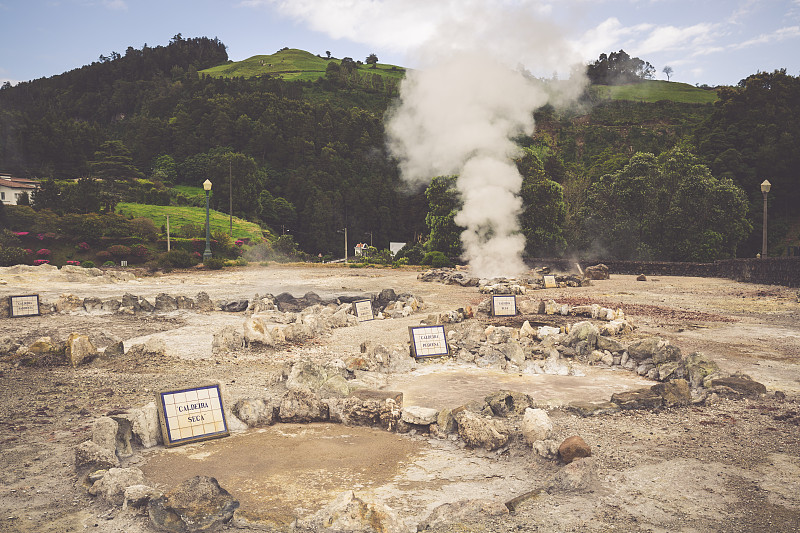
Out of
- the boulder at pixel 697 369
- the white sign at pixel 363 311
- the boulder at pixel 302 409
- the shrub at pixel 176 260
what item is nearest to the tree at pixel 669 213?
the white sign at pixel 363 311

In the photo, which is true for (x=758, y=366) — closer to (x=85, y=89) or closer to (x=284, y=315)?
(x=284, y=315)

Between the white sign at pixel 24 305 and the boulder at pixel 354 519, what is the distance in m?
14.6

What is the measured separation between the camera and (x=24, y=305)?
1528 centimetres

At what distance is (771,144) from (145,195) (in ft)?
189

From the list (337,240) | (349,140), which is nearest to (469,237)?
(337,240)

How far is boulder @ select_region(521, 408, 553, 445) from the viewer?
225 inches

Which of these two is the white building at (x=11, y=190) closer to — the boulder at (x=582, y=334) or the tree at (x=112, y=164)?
the tree at (x=112, y=164)

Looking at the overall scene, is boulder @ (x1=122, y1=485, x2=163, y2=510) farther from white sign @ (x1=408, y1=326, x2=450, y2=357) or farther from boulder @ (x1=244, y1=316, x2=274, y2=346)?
boulder @ (x1=244, y1=316, x2=274, y2=346)

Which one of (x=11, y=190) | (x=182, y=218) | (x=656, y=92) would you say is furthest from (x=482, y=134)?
(x=656, y=92)

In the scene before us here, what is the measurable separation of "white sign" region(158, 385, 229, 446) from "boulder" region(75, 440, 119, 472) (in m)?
0.71

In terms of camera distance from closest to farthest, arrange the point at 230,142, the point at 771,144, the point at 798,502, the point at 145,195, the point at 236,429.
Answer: the point at 798,502 → the point at 236,429 → the point at 771,144 → the point at 145,195 → the point at 230,142

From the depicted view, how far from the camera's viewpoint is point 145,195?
57844mm

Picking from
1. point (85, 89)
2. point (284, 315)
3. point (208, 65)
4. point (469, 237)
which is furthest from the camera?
point (208, 65)

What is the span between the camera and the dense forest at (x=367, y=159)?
117 ft
